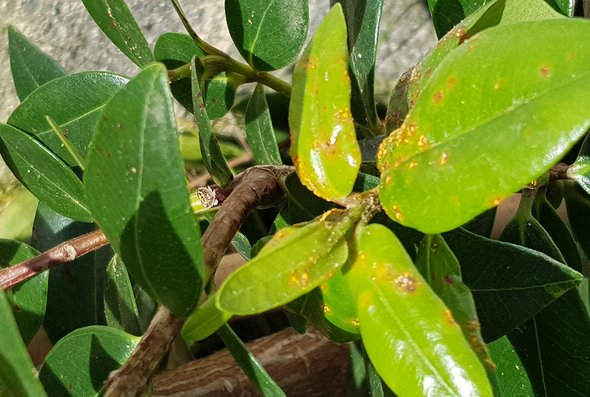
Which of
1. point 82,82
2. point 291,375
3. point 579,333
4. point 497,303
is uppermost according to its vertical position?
point 82,82

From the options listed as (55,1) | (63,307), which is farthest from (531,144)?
(55,1)

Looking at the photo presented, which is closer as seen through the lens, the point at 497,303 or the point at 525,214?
the point at 497,303

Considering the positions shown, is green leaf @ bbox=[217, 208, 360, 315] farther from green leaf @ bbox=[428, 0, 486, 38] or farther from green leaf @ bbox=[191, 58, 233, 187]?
green leaf @ bbox=[428, 0, 486, 38]

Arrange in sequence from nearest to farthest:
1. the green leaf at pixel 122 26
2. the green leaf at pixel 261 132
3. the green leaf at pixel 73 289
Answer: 1. the green leaf at pixel 122 26
2. the green leaf at pixel 261 132
3. the green leaf at pixel 73 289

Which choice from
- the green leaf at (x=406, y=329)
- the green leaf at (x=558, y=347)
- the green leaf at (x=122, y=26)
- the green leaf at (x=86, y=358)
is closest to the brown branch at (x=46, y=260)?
the green leaf at (x=86, y=358)

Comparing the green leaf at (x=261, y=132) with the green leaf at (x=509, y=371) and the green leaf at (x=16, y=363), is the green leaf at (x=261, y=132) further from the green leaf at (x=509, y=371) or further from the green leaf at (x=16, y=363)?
the green leaf at (x=16, y=363)

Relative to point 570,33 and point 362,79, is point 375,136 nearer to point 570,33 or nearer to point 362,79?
point 362,79

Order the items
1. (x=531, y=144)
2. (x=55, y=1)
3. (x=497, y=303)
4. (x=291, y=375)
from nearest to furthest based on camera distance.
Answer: (x=531, y=144) → (x=497, y=303) → (x=291, y=375) → (x=55, y=1)
